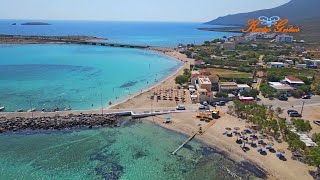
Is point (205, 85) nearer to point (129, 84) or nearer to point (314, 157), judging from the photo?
point (129, 84)

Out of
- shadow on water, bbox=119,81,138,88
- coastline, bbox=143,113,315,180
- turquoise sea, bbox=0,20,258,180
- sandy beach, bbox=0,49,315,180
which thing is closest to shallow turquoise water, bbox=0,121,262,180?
turquoise sea, bbox=0,20,258,180

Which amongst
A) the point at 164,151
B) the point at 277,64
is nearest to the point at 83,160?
the point at 164,151

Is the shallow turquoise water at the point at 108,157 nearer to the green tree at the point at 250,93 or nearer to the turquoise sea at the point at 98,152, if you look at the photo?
the turquoise sea at the point at 98,152

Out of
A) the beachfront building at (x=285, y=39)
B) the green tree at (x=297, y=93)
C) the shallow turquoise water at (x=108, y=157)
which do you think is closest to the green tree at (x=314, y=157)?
the shallow turquoise water at (x=108, y=157)

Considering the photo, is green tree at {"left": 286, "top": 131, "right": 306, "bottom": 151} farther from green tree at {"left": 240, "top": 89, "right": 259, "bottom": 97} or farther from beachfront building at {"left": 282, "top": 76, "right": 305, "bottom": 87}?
beachfront building at {"left": 282, "top": 76, "right": 305, "bottom": 87}

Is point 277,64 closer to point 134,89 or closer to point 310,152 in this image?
point 134,89

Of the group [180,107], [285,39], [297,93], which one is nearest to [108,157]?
[180,107]
